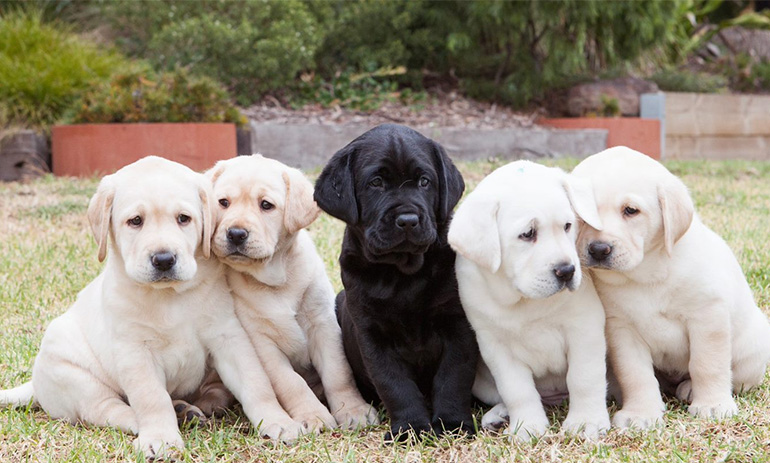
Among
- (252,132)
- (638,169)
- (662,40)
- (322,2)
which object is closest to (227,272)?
(638,169)

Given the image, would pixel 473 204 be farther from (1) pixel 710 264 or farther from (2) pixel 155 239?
(2) pixel 155 239

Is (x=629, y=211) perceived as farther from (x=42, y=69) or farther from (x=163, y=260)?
(x=42, y=69)

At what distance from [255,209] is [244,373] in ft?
2.37

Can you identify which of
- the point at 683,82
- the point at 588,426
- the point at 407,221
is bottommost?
the point at 683,82

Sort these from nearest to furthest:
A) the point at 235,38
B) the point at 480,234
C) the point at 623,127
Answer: the point at 480,234 → the point at 235,38 → the point at 623,127

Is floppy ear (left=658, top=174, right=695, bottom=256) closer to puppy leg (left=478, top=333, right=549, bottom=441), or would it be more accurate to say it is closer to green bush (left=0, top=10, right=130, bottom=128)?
puppy leg (left=478, top=333, right=549, bottom=441)

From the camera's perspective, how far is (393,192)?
3.66 m

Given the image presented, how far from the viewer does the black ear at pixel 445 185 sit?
379 centimetres

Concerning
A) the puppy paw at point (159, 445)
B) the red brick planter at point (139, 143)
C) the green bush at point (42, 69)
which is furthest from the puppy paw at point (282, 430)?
the green bush at point (42, 69)

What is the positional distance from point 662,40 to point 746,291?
11.2 m

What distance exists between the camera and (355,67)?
13.5 meters

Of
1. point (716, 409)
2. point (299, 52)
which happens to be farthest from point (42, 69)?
point (716, 409)

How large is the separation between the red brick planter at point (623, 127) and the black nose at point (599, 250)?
10.1 m

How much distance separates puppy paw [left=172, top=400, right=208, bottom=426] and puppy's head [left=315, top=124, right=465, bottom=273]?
107 centimetres
